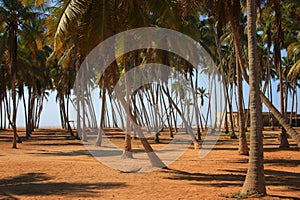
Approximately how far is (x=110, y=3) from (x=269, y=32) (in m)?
14.8

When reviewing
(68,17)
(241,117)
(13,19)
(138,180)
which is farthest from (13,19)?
(138,180)

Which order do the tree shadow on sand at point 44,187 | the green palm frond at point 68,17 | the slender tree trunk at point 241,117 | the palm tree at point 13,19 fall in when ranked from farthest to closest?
the palm tree at point 13,19
the slender tree trunk at point 241,117
the green palm frond at point 68,17
the tree shadow on sand at point 44,187

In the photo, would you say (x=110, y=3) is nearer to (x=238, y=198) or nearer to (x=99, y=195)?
(x=99, y=195)

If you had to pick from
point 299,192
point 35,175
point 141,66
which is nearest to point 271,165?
point 299,192

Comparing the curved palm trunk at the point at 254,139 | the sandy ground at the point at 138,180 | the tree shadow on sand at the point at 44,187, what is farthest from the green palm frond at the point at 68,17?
the curved palm trunk at the point at 254,139

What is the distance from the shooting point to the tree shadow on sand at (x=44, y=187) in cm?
914

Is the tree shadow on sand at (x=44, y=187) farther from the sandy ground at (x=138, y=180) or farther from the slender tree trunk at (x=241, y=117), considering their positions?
the slender tree trunk at (x=241, y=117)

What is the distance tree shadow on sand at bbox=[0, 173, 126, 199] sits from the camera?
9.14m

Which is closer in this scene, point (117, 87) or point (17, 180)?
point (17, 180)

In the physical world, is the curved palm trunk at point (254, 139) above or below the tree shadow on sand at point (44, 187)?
above

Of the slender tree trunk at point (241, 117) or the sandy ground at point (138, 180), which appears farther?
the slender tree trunk at point (241, 117)

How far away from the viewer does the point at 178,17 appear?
12281 millimetres

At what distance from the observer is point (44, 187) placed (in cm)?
1000

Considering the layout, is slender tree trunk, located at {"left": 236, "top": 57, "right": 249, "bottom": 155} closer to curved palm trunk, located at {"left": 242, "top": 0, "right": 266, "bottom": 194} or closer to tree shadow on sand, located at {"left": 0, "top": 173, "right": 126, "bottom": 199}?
tree shadow on sand, located at {"left": 0, "top": 173, "right": 126, "bottom": 199}
